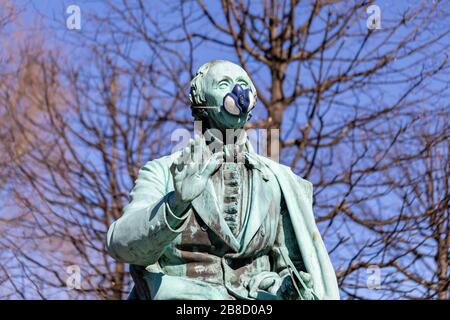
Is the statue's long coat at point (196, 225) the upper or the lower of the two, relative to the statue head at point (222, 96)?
lower

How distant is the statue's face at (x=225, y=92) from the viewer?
21.6 feet

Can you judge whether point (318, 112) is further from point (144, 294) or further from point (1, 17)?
point (144, 294)

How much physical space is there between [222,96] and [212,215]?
0.63 m

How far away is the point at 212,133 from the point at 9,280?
7126mm

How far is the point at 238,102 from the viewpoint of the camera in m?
6.54

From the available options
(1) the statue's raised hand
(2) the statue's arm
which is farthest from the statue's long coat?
(1) the statue's raised hand

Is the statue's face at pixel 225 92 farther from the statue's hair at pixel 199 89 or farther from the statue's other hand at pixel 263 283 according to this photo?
the statue's other hand at pixel 263 283

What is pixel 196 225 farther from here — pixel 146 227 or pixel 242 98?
pixel 242 98

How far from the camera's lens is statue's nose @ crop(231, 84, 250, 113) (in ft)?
21.4

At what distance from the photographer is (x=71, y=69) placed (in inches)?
613
